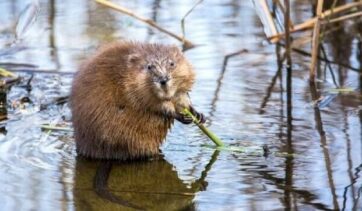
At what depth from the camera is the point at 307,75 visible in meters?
6.39

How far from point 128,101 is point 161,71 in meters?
0.25

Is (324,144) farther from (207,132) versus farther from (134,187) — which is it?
(134,187)

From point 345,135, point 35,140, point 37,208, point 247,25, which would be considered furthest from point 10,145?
point 247,25

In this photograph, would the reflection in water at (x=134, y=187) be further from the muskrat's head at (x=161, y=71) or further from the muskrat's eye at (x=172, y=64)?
the muskrat's eye at (x=172, y=64)

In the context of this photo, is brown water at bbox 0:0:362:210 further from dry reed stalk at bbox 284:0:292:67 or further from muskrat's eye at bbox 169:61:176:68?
muskrat's eye at bbox 169:61:176:68

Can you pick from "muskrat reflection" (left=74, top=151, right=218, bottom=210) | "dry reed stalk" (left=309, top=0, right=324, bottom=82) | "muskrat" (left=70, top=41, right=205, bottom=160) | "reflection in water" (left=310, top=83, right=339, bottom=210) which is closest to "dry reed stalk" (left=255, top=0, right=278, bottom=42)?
"dry reed stalk" (left=309, top=0, right=324, bottom=82)

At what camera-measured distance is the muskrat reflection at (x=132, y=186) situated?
424 centimetres

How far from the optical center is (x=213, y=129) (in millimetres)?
5297

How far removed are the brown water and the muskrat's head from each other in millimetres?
370

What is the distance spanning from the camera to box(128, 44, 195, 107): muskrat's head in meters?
4.70

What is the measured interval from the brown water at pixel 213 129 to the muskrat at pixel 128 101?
108 millimetres

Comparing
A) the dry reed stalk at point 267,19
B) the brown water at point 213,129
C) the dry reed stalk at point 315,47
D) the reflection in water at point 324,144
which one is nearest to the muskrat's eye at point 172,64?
the brown water at point 213,129

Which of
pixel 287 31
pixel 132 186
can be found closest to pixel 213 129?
pixel 132 186

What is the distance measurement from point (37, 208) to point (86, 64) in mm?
1042
